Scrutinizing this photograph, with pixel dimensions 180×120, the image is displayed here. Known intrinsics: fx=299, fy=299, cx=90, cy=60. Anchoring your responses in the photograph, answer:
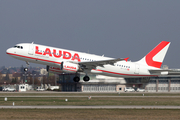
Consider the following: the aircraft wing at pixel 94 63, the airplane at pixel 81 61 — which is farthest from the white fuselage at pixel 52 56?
the aircraft wing at pixel 94 63

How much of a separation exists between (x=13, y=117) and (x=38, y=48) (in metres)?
21.0

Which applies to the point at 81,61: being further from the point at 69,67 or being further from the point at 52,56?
the point at 52,56

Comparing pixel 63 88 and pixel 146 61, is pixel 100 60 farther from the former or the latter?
pixel 63 88

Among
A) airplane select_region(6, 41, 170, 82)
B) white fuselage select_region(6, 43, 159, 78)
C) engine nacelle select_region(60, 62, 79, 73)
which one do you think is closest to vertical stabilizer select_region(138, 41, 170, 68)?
airplane select_region(6, 41, 170, 82)

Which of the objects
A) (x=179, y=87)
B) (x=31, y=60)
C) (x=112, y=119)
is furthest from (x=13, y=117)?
(x=179, y=87)

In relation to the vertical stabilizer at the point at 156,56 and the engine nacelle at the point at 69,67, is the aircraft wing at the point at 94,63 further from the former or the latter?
the vertical stabilizer at the point at 156,56

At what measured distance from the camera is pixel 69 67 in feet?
170

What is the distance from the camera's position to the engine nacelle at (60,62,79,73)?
2021 inches

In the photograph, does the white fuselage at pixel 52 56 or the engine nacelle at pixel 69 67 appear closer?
the white fuselage at pixel 52 56

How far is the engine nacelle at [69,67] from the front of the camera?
51344 mm

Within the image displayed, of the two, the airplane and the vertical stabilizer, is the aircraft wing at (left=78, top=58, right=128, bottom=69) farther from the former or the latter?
the vertical stabilizer

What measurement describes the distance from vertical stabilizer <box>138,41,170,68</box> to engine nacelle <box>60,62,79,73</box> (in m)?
15.9

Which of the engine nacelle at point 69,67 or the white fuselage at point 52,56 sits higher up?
the white fuselage at point 52,56

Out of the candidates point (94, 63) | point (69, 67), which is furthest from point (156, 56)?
point (69, 67)
